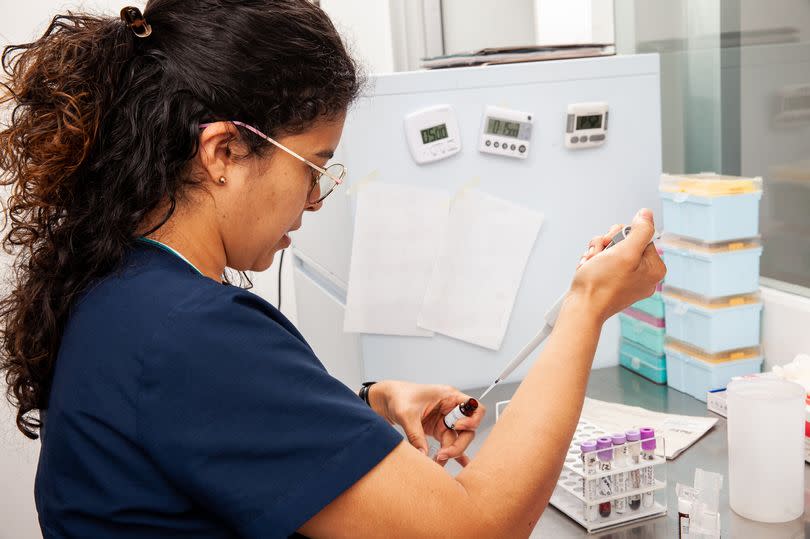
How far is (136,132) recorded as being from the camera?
86cm

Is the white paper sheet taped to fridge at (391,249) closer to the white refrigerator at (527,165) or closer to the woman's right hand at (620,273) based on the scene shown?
the white refrigerator at (527,165)

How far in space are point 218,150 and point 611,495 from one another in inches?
25.9

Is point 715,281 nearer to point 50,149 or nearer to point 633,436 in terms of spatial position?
point 633,436

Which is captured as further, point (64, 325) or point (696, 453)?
point (696, 453)

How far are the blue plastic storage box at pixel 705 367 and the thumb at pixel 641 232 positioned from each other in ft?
1.79

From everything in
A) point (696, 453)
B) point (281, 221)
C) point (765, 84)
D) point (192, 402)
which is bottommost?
point (696, 453)

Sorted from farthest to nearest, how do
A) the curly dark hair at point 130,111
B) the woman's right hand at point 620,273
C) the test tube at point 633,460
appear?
the test tube at point 633,460 → the woman's right hand at point 620,273 → the curly dark hair at point 130,111

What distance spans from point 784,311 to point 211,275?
1.08 meters

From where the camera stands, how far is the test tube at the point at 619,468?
1.07m

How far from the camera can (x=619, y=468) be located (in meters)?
1.07

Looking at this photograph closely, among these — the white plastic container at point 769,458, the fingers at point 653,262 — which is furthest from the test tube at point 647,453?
the fingers at point 653,262

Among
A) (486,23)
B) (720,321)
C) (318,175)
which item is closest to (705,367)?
(720,321)

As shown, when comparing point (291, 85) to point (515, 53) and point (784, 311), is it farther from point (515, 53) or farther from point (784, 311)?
point (784, 311)

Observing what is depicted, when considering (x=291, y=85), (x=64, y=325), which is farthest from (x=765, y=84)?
(x=64, y=325)
